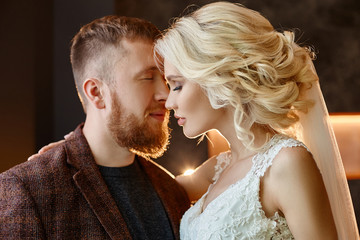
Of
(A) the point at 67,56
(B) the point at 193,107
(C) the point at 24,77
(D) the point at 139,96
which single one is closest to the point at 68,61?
(A) the point at 67,56

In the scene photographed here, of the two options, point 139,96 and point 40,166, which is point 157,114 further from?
point 40,166

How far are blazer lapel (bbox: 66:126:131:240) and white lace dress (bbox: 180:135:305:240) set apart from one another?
13.8 inches

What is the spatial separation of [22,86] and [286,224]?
194cm

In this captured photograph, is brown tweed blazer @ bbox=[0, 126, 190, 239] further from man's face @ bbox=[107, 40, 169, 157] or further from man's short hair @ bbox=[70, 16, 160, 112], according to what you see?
man's short hair @ bbox=[70, 16, 160, 112]

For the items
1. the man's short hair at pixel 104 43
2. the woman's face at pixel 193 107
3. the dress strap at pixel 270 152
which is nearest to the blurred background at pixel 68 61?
the man's short hair at pixel 104 43

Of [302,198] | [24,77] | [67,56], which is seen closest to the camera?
[302,198]

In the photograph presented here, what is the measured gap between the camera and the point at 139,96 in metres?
2.06

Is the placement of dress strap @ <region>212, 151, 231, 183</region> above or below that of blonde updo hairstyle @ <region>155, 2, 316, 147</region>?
below

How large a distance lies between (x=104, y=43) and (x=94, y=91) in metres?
0.22

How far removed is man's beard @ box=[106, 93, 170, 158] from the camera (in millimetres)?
2020

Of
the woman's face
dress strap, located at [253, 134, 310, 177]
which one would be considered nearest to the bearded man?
the woman's face

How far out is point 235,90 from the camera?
1583 millimetres

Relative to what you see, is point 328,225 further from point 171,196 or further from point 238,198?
point 171,196

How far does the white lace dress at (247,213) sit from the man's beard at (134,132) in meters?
0.54
